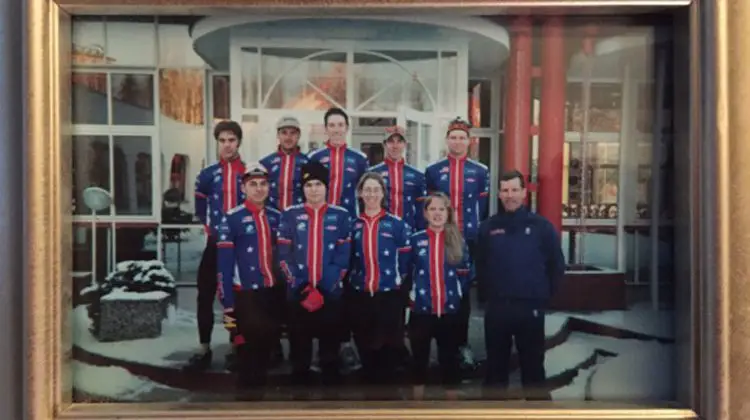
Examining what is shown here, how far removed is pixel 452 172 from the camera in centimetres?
101

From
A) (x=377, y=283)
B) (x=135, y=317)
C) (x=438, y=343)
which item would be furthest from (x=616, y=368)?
(x=135, y=317)

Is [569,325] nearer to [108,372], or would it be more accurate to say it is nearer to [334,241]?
[334,241]

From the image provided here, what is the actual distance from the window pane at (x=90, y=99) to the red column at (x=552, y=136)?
0.70m

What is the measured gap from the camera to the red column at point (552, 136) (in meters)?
1.01

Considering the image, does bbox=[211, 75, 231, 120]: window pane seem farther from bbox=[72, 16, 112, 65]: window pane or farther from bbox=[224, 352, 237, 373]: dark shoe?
bbox=[224, 352, 237, 373]: dark shoe

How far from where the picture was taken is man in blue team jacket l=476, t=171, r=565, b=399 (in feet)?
3.36

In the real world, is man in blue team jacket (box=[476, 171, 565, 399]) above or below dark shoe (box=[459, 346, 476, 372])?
above

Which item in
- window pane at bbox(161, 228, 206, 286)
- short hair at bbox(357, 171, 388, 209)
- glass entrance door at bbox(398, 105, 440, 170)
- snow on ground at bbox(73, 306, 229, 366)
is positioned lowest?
snow on ground at bbox(73, 306, 229, 366)

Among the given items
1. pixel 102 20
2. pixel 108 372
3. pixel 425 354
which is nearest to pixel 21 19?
pixel 102 20

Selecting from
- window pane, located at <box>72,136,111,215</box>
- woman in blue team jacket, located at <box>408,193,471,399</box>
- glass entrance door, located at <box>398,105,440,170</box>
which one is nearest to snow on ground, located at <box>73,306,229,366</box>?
window pane, located at <box>72,136,111,215</box>

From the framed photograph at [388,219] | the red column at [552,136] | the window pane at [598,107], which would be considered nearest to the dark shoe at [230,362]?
the framed photograph at [388,219]

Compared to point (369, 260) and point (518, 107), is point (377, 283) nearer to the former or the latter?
point (369, 260)

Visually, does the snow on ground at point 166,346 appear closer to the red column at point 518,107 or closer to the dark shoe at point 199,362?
the dark shoe at point 199,362

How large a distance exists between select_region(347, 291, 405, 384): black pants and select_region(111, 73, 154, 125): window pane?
45cm
